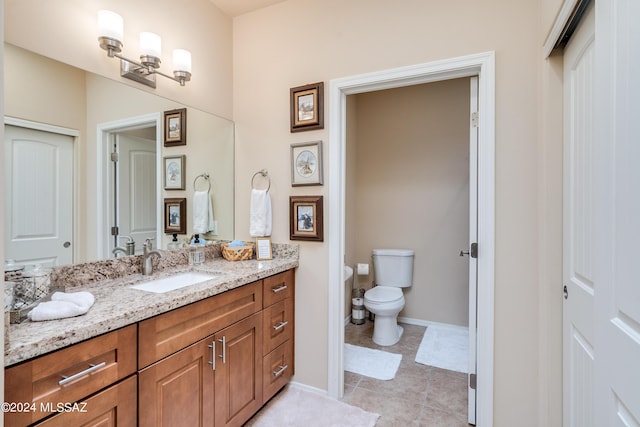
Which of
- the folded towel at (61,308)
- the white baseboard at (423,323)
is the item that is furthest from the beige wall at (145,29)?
the white baseboard at (423,323)

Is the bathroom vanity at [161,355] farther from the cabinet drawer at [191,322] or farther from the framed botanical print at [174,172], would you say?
the framed botanical print at [174,172]

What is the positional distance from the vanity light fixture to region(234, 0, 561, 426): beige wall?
1.72ft

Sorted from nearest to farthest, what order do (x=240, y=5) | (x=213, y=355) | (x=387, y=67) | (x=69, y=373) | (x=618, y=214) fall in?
1. (x=618, y=214)
2. (x=69, y=373)
3. (x=213, y=355)
4. (x=387, y=67)
5. (x=240, y=5)

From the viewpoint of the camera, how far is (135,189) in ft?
5.82

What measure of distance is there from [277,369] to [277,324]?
0.29 meters

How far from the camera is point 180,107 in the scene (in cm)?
200

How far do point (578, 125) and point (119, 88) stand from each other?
2201mm

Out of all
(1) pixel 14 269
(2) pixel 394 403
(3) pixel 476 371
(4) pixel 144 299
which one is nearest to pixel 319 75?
(4) pixel 144 299

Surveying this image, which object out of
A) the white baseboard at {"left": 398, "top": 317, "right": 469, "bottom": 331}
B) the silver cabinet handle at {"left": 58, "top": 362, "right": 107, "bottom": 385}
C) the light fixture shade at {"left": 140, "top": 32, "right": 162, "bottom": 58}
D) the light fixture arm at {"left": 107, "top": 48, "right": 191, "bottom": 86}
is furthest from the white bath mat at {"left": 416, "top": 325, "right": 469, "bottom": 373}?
the light fixture shade at {"left": 140, "top": 32, "right": 162, "bottom": 58}

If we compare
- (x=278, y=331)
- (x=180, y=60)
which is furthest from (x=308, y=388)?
(x=180, y=60)

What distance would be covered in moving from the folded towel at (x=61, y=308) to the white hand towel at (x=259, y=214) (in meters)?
1.12

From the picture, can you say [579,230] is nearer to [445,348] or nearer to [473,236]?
[473,236]

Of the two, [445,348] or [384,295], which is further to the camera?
[384,295]

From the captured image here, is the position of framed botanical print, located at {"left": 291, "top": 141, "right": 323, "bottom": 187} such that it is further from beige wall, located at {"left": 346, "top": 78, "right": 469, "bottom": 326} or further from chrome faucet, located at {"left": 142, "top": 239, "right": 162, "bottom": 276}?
A: beige wall, located at {"left": 346, "top": 78, "right": 469, "bottom": 326}
